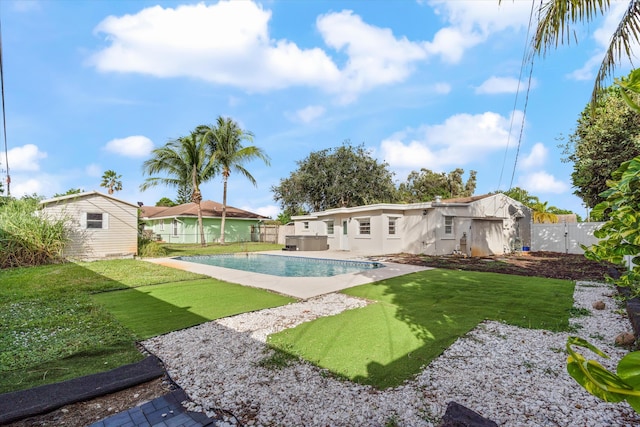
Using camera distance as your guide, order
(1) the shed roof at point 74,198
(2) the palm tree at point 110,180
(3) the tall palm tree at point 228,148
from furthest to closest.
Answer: (2) the palm tree at point 110,180, (3) the tall palm tree at point 228,148, (1) the shed roof at point 74,198

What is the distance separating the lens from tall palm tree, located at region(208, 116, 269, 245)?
953 inches

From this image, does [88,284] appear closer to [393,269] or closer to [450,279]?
Result: [393,269]

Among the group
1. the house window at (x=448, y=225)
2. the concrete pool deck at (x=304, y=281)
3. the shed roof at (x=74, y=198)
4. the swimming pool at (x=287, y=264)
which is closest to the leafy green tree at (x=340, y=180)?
the swimming pool at (x=287, y=264)

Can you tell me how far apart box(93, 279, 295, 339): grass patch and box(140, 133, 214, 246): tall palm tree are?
16.3m

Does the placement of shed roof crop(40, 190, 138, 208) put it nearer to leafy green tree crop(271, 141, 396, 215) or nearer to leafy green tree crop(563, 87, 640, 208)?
leafy green tree crop(271, 141, 396, 215)

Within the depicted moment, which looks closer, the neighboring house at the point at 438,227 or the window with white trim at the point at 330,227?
the neighboring house at the point at 438,227

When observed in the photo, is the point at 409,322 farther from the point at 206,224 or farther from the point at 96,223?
the point at 206,224

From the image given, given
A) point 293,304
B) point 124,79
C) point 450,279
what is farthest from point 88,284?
point 450,279

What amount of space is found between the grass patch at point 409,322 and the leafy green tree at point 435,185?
2996 centimetres

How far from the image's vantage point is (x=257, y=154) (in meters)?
25.3

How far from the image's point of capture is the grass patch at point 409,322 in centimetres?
402

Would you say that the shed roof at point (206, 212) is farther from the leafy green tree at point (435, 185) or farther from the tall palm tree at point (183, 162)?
the leafy green tree at point (435, 185)

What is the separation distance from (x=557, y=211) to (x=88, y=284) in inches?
1606

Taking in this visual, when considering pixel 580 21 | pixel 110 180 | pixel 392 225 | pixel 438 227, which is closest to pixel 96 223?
pixel 392 225
